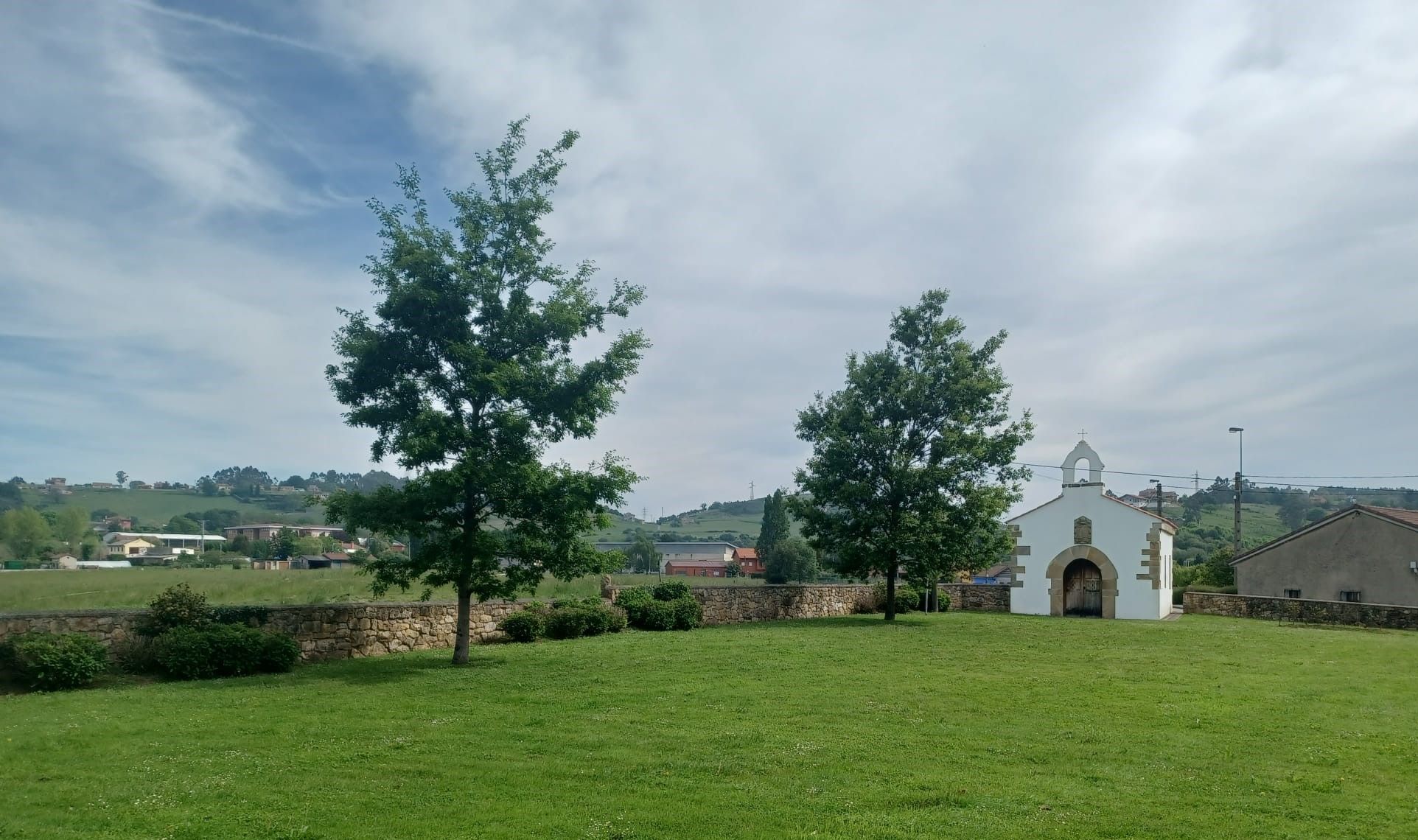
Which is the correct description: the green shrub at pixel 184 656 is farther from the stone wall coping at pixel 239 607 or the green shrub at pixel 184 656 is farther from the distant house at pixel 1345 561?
the distant house at pixel 1345 561

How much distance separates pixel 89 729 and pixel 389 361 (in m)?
8.95

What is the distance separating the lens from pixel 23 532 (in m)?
60.9

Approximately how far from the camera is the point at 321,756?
1036 cm

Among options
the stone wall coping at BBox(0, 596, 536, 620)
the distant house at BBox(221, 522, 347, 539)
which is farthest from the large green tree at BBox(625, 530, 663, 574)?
the stone wall coping at BBox(0, 596, 536, 620)

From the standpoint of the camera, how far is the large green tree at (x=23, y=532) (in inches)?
2338

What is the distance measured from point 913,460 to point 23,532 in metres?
61.2

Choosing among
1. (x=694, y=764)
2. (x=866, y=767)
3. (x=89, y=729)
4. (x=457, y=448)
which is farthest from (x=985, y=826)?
(x=457, y=448)

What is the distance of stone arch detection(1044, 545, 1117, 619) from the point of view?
35.1 metres

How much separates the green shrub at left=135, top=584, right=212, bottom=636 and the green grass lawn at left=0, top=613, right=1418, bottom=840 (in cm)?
179

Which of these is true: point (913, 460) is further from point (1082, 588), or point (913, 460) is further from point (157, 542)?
point (157, 542)

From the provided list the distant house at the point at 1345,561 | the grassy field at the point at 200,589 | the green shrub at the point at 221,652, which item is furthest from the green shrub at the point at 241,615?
the distant house at the point at 1345,561

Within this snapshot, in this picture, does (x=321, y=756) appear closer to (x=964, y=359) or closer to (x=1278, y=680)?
(x=1278, y=680)

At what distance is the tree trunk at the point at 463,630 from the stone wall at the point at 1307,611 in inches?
1106

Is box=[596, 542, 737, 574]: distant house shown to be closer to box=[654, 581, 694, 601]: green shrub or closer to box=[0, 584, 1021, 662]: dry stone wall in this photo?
box=[0, 584, 1021, 662]: dry stone wall
